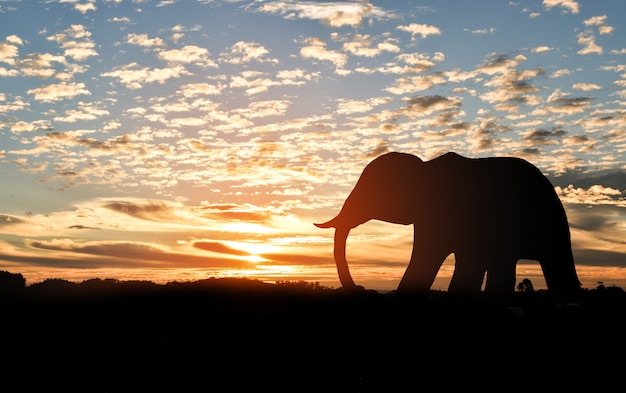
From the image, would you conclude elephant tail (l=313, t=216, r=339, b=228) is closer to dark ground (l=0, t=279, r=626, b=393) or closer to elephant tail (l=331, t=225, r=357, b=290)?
elephant tail (l=331, t=225, r=357, b=290)

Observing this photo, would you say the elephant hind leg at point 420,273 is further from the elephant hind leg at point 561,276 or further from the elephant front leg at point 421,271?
the elephant hind leg at point 561,276

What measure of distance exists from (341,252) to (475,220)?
400 centimetres

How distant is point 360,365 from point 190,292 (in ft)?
28.0

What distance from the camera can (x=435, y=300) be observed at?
18469mm

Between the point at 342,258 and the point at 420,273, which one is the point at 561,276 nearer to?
the point at 420,273

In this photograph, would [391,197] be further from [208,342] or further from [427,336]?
[208,342]

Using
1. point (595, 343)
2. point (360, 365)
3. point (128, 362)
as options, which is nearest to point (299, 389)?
point (360, 365)

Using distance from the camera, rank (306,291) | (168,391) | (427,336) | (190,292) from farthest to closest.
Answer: (306,291) → (190,292) → (427,336) → (168,391)

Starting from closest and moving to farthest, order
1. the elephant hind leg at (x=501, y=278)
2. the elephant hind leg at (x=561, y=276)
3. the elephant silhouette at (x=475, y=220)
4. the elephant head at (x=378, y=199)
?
the elephant silhouette at (x=475, y=220), the elephant hind leg at (x=501, y=278), the elephant hind leg at (x=561, y=276), the elephant head at (x=378, y=199)

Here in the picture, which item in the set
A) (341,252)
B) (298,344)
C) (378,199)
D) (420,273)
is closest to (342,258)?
(341,252)

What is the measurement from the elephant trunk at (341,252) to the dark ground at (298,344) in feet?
2.58

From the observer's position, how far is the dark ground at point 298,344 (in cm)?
1001

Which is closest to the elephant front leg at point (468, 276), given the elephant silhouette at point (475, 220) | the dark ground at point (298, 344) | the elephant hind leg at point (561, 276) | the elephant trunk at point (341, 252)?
the elephant silhouette at point (475, 220)

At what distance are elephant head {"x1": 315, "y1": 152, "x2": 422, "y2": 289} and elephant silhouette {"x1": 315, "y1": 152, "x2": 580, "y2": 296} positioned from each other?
3cm
